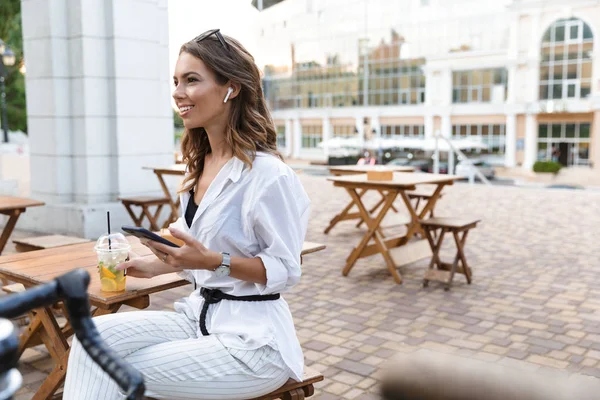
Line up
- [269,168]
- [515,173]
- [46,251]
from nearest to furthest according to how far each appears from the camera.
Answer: [269,168], [46,251], [515,173]

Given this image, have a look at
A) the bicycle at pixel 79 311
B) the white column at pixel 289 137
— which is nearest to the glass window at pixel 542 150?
the white column at pixel 289 137

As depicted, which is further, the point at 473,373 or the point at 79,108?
the point at 79,108

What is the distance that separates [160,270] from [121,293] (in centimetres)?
19

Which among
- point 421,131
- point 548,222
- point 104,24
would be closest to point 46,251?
point 104,24

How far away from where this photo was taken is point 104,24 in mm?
7941

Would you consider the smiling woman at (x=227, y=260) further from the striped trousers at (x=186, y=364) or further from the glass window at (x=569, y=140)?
the glass window at (x=569, y=140)

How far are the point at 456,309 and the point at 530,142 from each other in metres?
35.5

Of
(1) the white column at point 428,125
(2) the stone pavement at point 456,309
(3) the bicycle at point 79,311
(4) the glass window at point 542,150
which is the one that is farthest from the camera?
(1) the white column at point 428,125

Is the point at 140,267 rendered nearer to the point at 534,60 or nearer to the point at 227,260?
the point at 227,260

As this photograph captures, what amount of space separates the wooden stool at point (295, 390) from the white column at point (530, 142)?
38.2 meters

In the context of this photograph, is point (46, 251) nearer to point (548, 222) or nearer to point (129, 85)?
point (129, 85)

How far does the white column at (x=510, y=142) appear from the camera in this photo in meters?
38.4

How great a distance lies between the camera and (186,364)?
1932mm

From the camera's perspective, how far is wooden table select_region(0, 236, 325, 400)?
7.86 ft
